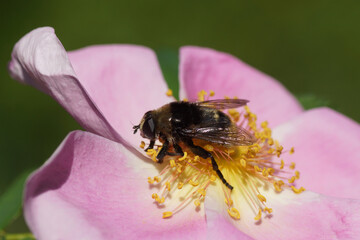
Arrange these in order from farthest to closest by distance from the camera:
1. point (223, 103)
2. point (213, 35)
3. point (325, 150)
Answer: point (213, 35) < point (325, 150) < point (223, 103)

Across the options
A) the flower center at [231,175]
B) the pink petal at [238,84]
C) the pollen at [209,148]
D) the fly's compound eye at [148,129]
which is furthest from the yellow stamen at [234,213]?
the pink petal at [238,84]

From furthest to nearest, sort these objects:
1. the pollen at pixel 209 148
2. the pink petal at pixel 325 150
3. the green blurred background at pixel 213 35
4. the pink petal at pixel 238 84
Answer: the green blurred background at pixel 213 35
the pink petal at pixel 238 84
the pink petal at pixel 325 150
the pollen at pixel 209 148

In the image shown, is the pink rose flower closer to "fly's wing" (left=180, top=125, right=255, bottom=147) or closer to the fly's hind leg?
the fly's hind leg

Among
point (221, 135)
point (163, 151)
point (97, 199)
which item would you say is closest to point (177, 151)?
point (163, 151)

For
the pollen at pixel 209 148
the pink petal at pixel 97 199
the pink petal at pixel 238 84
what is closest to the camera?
the pink petal at pixel 97 199

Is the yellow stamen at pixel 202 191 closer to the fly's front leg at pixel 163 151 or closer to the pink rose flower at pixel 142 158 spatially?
the pink rose flower at pixel 142 158

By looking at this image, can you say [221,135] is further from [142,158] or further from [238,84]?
[238,84]

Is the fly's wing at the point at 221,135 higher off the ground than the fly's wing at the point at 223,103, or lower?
lower

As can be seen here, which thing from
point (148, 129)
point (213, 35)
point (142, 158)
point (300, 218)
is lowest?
point (213, 35)
